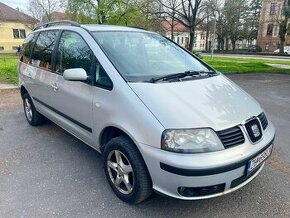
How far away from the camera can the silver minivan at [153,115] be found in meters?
2.25

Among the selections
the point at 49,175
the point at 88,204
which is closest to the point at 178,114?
the point at 88,204

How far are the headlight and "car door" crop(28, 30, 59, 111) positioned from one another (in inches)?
86.8

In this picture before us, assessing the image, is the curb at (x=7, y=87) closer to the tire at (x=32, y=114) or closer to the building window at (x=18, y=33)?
the tire at (x=32, y=114)

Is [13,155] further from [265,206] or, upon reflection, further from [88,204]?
[265,206]

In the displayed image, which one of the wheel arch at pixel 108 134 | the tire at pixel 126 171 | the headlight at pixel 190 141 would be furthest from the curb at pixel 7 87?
the headlight at pixel 190 141

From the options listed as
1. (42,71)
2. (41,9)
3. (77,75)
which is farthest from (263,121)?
(41,9)

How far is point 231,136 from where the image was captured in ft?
7.70

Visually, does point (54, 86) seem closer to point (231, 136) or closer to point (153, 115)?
point (153, 115)

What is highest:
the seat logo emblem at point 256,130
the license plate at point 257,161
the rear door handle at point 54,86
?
the rear door handle at point 54,86

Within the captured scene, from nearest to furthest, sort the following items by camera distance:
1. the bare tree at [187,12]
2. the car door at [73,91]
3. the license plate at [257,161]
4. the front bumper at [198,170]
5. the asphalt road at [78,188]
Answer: the front bumper at [198,170] → the license plate at [257,161] → the asphalt road at [78,188] → the car door at [73,91] → the bare tree at [187,12]

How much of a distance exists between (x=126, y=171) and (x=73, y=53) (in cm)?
168

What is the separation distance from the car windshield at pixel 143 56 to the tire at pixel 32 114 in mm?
2304

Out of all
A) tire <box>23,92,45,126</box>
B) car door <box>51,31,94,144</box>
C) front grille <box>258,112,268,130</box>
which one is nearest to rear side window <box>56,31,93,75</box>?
car door <box>51,31,94,144</box>

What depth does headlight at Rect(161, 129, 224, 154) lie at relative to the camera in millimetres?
2227
